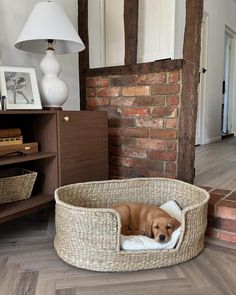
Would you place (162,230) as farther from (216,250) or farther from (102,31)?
(102,31)

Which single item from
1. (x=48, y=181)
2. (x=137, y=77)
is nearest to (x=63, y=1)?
(x=137, y=77)

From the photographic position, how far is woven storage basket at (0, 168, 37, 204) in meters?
1.68

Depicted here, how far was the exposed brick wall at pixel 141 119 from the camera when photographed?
1.98 m

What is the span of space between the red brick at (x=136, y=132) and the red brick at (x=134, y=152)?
10 cm

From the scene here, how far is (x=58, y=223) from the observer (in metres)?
1.45

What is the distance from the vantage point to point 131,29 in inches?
86.1

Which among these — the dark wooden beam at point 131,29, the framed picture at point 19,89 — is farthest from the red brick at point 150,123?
the framed picture at point 19,89

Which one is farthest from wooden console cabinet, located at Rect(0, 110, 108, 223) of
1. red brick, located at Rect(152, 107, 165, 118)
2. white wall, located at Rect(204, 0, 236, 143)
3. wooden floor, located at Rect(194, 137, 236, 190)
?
white wall, located at Rect(204, 0, 236, 143)

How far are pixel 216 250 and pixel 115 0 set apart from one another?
2011mm

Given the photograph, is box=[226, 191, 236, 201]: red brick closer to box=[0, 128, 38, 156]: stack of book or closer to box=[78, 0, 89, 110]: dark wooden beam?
box=[0, 128, 38, 156]: stack of book

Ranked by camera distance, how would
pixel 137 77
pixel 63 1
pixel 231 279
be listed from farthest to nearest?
pixel 63 1 < pixel 137 77 < pixel 231 279

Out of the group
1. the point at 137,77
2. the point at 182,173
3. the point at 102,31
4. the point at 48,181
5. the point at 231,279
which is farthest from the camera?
the point at 102,31

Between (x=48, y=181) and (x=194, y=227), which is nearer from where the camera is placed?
(x=194, y=227)

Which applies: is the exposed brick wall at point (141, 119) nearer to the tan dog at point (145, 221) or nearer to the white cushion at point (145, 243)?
the tan dog at point (145, 221)
